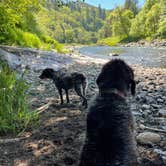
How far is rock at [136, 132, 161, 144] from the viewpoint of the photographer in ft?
25.3

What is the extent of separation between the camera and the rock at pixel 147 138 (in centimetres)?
770

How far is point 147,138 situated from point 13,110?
9.98ft

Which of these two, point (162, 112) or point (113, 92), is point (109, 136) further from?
point (162, 112)

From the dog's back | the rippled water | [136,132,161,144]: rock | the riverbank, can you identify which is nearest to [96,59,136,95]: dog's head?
the dog's back

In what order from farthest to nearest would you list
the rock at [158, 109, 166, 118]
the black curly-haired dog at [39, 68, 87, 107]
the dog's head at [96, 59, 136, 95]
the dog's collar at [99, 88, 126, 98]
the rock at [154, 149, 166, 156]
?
the black curly-haired dog at [39, 68, 87, 107] < the rock at [158, 109, 166, 118] < the rock at [154, 149, 166, 156] < the dog's head at [96, 59, 136, 95] < the dog's collar at [99, 88, 126, 98]

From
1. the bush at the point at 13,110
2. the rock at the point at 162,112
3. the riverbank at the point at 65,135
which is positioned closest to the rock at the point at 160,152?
the riverbank at the point at 65,135

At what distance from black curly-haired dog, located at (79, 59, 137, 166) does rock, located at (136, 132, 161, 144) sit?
5.70 feet

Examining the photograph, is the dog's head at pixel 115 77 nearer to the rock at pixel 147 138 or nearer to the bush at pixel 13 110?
the rock at pixel 147 138

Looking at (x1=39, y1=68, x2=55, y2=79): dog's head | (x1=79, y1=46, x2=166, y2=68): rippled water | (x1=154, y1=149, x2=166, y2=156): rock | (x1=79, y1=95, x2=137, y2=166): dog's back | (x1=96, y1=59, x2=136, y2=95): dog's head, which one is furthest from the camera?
(x1=79, y1=46, x2=166, y2=68): rippled water

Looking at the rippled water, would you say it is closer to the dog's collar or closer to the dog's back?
the dog's collar

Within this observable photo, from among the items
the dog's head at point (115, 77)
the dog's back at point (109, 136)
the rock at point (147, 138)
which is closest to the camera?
the dog's back at point (109, 136)

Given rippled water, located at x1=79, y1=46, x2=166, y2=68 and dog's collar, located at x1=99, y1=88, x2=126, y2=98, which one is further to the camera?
rippled water, located at x1=79, y1=46, x2=166, y2=68

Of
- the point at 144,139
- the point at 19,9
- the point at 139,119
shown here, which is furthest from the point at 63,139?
the point at 19,9

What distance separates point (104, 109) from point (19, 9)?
1476cm
